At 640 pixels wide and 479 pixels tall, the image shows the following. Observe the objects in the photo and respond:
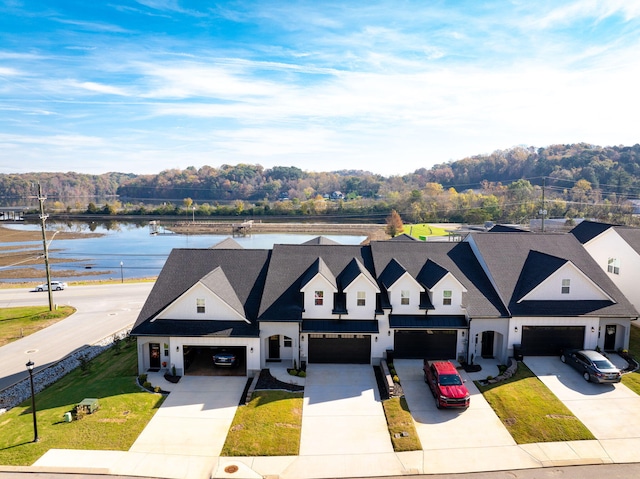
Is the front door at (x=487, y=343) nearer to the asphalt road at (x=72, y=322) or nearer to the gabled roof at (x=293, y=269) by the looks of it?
the gabled roof at (x=293, y=269)

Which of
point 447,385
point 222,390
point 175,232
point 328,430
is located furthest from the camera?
point 175,232

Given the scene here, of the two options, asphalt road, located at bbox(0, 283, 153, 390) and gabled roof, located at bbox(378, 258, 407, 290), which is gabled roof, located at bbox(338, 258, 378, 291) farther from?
asphalt road, located at bbox(0, 283, 153, 390)

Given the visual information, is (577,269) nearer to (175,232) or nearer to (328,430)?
(328,430)

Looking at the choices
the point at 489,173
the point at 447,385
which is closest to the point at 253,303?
the point at 447,385

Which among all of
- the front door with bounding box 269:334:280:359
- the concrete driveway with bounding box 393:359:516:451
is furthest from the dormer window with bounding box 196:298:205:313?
the concrete driveway with bounding box 393:359:516:451

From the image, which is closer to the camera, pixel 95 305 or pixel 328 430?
pixel 328 430

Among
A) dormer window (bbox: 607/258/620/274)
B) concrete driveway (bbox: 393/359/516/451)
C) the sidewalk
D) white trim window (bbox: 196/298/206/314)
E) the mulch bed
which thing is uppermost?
dormer window (bbox: 607/258/620/274)

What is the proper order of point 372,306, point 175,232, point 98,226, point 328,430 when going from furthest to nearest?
1. point 98,226
2. point 175,232
3. point 372,306
4. point 328,430

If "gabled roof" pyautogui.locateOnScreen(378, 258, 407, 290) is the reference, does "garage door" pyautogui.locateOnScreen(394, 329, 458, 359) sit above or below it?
below
